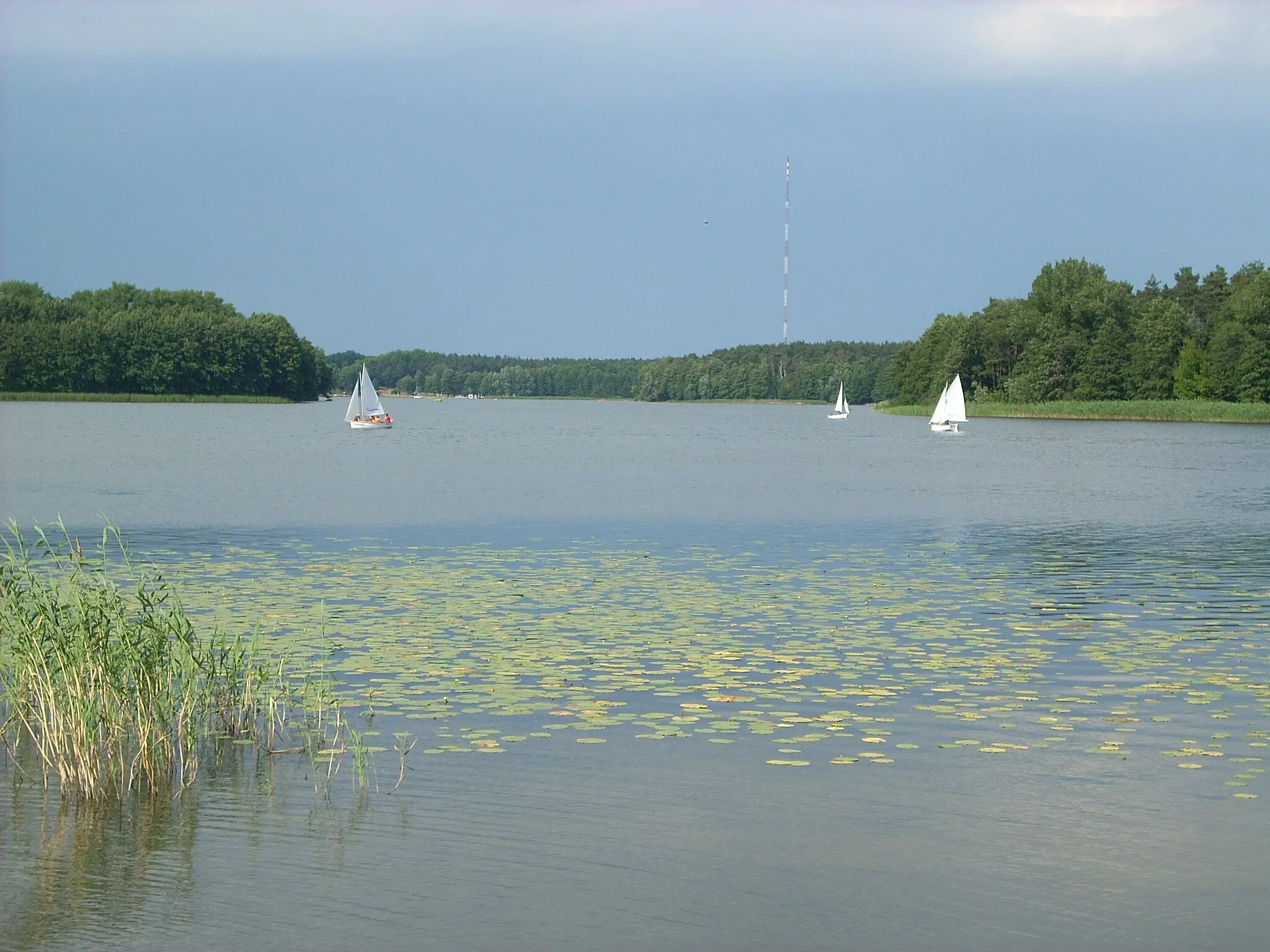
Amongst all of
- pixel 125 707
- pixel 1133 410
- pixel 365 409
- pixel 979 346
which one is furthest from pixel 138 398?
pixel 125 707

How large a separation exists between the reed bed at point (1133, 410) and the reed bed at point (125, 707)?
10463cm

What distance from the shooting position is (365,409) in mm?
90062

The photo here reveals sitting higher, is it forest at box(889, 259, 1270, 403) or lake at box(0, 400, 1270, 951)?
forest at box(889, 259, 1270, 403)

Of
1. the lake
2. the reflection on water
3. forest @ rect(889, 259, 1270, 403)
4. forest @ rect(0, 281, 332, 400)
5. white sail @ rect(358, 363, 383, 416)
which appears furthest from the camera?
forest @ rect(0, 281, 332, 400)

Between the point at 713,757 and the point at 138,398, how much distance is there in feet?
522

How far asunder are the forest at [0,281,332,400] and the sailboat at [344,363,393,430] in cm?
7369

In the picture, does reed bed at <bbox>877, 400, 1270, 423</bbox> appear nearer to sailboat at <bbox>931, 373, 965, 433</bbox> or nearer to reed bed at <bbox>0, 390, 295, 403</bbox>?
sailboat at <bbox>931, 373, 965, 433</bbox>

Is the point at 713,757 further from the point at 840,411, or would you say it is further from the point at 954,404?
the point at 840,411

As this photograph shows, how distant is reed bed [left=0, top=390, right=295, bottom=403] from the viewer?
152875 mm

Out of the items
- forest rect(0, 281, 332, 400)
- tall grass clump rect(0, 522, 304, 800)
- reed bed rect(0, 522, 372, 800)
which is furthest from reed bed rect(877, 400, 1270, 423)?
tall grass clump rect(0, 522, 304, 800)

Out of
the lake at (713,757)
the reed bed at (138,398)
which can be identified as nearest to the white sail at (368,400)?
the lake at (713,757)

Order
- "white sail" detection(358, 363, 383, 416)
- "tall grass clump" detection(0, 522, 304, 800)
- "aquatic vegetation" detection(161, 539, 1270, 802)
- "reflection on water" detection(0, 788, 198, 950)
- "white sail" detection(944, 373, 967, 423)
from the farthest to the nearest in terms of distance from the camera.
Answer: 1. "white sail" detection(944, 373, 967, 423)
2. "white sail" detection(358, 363, 383, 416)
3. "aquatic vegetation" detection(161, 539, 1270, 802)
4. "tall grass clump" detection(0, 522, 304, 800)
5. "reflection on water" detection(0, 788, 198, 950)

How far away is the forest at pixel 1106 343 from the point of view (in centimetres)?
11506

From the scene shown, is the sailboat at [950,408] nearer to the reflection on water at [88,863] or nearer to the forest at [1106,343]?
the forest at [1106,343]
